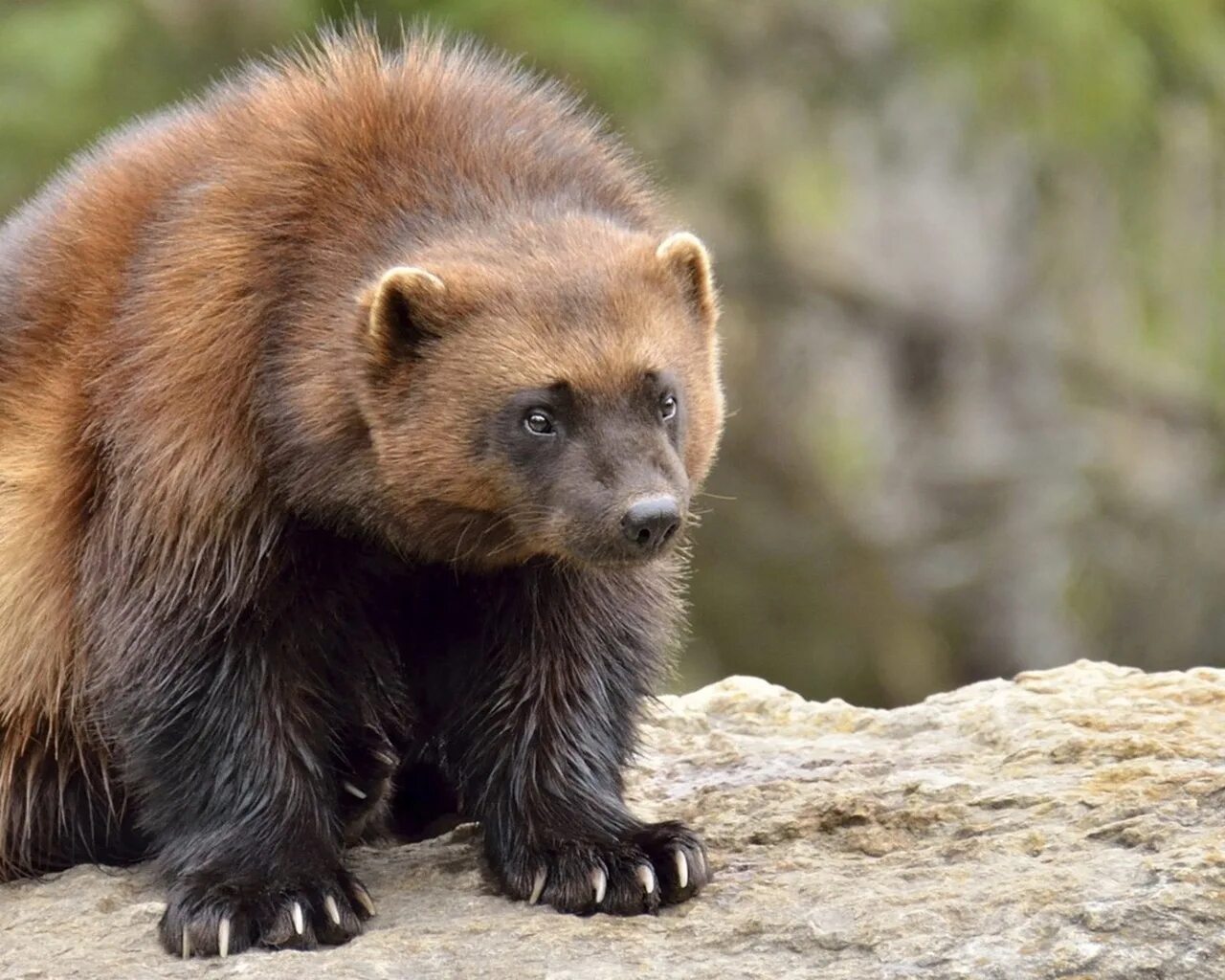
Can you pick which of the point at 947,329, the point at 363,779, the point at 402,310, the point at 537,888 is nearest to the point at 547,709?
the point at 537,888

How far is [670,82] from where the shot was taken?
955 cm

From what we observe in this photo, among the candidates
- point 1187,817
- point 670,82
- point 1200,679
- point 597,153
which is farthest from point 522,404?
point 670,82

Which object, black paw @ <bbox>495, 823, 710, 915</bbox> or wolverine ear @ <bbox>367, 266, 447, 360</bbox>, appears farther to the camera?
black paw @ <bbox>495, 823, 710, 915</bbox>

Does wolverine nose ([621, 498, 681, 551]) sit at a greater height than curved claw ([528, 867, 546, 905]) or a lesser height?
greater

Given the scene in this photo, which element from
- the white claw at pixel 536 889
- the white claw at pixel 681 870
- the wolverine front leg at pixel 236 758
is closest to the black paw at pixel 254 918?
the wolverine front leg at pixel 236 758

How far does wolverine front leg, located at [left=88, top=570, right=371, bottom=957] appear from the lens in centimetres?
388

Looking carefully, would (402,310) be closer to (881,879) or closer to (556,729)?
(556,729)

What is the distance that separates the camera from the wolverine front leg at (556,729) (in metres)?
4.05

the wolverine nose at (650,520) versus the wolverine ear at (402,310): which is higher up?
the wolverine ear at (402,310)

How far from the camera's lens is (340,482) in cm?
388

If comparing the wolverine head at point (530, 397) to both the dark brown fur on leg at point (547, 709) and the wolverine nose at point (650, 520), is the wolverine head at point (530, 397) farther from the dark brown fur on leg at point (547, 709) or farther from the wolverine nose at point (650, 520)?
the dark brown fur on leg at point (547, 709)

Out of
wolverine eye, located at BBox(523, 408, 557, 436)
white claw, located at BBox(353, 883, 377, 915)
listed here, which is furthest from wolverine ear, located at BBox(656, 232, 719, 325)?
white claw, located at BBox(353, 883, 377, 915)

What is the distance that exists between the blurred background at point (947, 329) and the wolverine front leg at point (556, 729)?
4.74 m

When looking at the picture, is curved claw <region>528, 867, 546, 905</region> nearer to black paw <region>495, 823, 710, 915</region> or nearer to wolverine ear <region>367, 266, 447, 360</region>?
black paw <region>495, 823, 710, 915</region>
